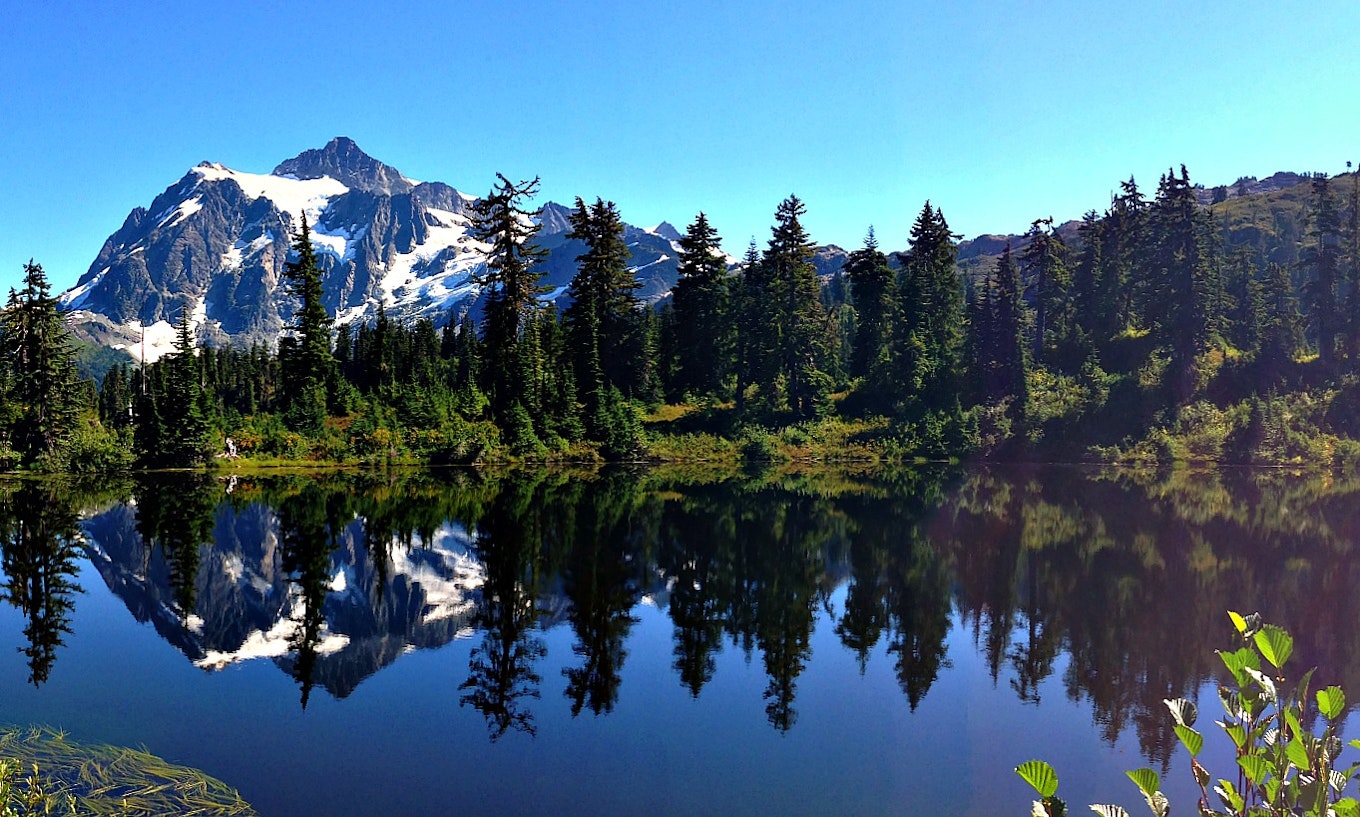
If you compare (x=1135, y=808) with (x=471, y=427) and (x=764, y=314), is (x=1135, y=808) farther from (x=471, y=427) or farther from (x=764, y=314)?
(x=764, y=314)

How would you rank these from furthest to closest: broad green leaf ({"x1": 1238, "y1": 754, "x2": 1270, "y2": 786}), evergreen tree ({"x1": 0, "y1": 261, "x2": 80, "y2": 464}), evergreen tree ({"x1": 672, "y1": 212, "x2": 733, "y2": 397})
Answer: evergreen tree ({"x1": 672, "y1": 212, "x2": 733, "y2": 397}) < evergreen tree ({"x1": 0, "y1": 261, "x2": 80, "y2": 464}) < broad green leaf ({"x1": 1238, "y1": 754, "x2": 1270, "y2": 786})

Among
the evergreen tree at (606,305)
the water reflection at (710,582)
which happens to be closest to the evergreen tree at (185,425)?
the water reflection at (710,582)

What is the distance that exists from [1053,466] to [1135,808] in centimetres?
5850

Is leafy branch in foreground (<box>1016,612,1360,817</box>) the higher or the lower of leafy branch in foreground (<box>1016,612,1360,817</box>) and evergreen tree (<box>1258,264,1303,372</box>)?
the lower

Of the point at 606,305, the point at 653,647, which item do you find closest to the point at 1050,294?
the point at 606,305

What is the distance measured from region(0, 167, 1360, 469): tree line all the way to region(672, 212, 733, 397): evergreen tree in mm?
194

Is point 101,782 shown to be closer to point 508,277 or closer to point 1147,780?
point 1147,780

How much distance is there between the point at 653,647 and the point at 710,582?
19.5ft

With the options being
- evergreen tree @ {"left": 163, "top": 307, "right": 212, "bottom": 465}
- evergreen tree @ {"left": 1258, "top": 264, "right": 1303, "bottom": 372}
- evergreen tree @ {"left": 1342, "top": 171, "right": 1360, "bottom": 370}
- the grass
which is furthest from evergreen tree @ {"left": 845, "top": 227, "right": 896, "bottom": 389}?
the grass

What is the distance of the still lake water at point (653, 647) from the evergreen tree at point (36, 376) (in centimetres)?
2635

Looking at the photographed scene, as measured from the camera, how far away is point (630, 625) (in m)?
19.8

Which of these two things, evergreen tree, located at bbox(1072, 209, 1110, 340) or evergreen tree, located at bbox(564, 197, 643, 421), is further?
evergreen tree, located at bbox(1072, 209, 1110, 340)

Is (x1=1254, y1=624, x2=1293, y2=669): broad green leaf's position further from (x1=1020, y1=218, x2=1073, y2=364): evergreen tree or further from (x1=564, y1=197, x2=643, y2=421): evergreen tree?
(x1=1020, y1=218, x2=1073, y2=364): evergreen tree

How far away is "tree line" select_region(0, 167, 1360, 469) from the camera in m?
64.7
